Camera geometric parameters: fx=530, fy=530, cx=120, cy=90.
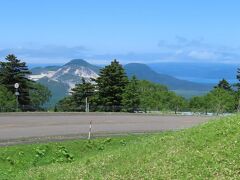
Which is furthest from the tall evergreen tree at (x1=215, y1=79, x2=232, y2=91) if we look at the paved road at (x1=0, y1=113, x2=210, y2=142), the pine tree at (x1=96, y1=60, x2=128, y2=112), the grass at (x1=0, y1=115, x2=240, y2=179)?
the grass at (x1=0, y1=115, x2=240, y2=179)

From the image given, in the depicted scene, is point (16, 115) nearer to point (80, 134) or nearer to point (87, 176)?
point (80, 134)

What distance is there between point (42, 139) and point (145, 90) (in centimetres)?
5433

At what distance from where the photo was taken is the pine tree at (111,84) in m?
64.6

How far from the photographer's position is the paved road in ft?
86.2

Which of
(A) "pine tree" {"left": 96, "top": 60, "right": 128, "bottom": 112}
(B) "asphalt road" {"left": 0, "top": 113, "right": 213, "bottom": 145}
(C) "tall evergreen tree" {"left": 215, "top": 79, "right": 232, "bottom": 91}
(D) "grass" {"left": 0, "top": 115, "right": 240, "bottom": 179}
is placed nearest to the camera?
(D) "grass" {"left": 0, "top": 115, "right": 240, "bottom": 179}

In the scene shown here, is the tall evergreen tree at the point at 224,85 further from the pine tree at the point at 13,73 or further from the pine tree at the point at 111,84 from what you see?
the pine tree at the point at 13,73

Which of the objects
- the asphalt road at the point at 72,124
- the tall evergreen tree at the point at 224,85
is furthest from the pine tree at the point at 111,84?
the asphalt road at the point at 72,124

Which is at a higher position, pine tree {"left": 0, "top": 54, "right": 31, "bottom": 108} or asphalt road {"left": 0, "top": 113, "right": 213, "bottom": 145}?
pine tree {"left": 0, "top": 54, "right": 31, "bottom": 108}

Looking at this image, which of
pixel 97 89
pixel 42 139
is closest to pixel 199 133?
pixel 42 139

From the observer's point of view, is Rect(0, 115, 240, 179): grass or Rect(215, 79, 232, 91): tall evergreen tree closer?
Rect(0, 115, 240, 179): grass

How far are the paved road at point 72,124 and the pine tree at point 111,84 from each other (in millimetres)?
25638

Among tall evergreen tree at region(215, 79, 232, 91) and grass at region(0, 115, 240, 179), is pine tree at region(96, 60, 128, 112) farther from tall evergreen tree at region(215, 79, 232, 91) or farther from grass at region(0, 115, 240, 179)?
grass at region(0, 115, 240, 179)

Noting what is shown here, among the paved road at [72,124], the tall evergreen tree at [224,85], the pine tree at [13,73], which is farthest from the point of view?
the tall evergreen tree at [224,85]

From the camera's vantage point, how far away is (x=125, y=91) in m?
61.9
